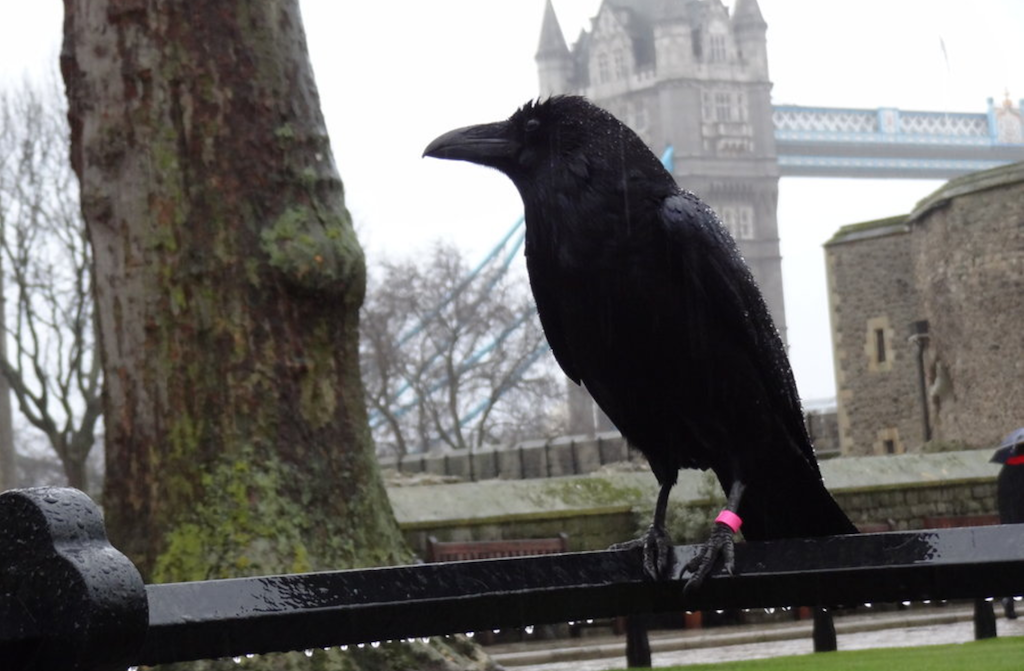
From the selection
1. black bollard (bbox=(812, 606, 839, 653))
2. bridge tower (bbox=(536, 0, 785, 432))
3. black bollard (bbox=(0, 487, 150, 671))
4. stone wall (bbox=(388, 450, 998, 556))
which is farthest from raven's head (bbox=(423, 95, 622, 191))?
bridge tower (bbox=(536, 0, 785, 432))

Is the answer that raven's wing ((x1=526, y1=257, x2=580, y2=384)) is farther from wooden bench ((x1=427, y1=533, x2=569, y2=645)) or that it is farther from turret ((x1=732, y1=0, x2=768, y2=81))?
turret ((x1=732, y1=0, x2=768, y2=81))

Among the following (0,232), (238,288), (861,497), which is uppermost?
(0,232)

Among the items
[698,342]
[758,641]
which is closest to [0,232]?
[758,641]

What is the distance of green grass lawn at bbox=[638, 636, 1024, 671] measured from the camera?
8836 mm

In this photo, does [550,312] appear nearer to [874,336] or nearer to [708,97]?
[874,336]

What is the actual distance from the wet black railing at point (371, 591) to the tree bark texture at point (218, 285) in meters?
6.66

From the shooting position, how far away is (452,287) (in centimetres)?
5909

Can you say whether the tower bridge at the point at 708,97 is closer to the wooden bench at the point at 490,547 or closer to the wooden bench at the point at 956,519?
the wooden bench at the point at 956,519

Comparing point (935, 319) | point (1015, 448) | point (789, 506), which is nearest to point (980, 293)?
point (935, 319)

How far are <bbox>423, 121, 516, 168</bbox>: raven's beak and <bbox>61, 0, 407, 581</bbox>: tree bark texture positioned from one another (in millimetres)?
5683

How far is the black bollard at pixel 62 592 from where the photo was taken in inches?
39.8

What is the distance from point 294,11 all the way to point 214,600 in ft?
25.2

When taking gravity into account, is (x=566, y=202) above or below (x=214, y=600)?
above

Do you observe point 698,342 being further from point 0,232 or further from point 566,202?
point 0,232
